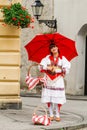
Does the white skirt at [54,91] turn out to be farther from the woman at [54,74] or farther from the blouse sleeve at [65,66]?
the blouse sleeve at [65,66]

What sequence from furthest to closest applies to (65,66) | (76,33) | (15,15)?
(76,33)
(15,15)
(65,66)

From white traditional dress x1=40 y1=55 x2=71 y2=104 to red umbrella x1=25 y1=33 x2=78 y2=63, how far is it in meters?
0.25

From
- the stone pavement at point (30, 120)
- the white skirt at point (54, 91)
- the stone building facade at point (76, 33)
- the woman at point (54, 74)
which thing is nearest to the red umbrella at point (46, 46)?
the woman at point (54, 74)

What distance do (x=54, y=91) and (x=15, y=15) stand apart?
244cm

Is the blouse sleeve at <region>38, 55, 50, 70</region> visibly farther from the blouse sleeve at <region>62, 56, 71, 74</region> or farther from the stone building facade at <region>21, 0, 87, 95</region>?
the stone building facade at <region>21, 0, 87, 95</region>

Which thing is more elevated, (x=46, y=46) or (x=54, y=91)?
(x=46, y=46)

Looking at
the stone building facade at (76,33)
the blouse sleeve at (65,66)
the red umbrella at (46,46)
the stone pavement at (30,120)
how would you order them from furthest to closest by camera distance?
the stone building facade at (76,33)
the red umbrella at (46,46)
the blouse sleeve at (65,66)
the stone pavement at (30,120)

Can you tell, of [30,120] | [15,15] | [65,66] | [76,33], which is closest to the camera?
[65,66]

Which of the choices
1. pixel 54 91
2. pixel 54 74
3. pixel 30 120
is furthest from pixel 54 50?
pixel 30 120

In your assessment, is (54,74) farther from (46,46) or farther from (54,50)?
(46,46)

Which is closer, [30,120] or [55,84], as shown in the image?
[55,84]

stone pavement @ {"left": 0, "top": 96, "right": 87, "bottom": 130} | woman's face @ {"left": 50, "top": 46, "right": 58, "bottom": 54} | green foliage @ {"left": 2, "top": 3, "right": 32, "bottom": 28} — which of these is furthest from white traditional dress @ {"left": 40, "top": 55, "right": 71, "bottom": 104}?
green foliage @ {"left": 2, "top": 3, "right": 32, "bottom": 28}

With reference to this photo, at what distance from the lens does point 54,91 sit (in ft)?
39.1

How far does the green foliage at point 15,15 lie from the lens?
1337 cm
